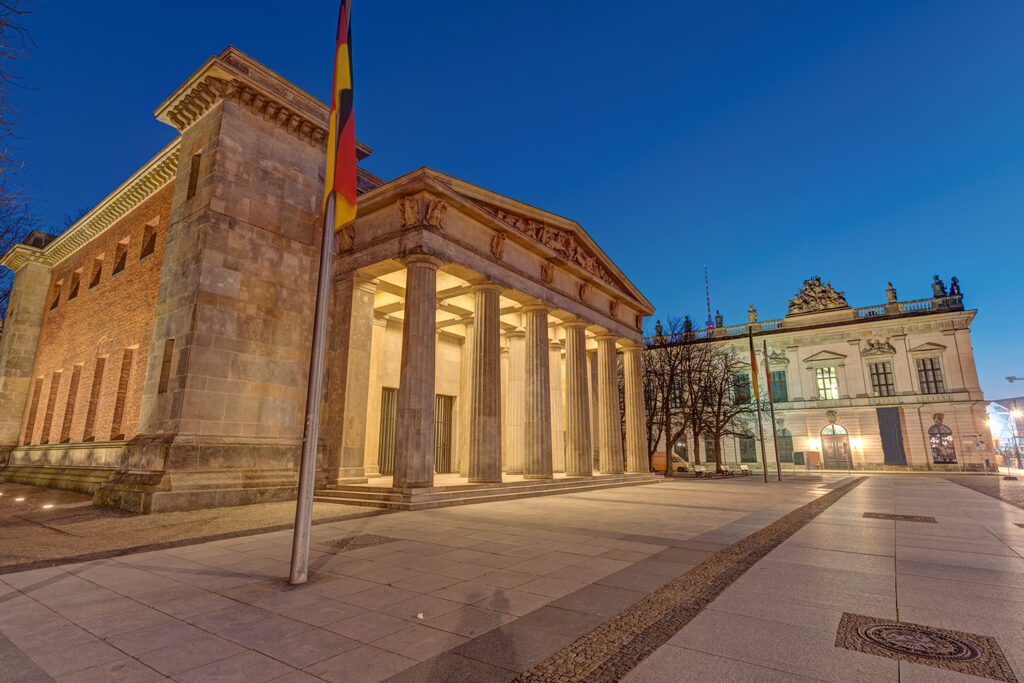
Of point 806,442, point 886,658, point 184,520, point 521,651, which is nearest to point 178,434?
point 184,520

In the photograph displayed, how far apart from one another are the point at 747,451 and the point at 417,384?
4750 centimetres

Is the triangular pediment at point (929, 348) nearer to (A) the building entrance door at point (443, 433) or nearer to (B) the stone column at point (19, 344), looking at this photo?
(A) the building entrance door at point (443, 433)

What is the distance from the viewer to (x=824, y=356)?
163 ft

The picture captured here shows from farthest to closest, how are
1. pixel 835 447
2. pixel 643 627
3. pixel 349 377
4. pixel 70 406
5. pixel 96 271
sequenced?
1. pixel 835 447
2. pixel 96 271
3. pixel 70 406
4. pixel 349 377
5. pixel 643 627

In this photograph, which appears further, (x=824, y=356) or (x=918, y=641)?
(x=824, y=356)

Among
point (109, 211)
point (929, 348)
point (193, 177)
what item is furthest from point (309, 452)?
point (929, 348)

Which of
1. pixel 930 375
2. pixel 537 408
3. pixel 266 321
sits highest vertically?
pixel 930 375

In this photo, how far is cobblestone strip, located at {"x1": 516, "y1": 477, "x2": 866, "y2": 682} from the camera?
3.62 metres

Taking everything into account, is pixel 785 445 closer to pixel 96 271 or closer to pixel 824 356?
pixel 824 356

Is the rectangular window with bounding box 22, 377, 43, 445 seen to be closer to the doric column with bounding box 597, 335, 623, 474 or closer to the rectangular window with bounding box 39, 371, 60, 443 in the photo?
the rectangular window with bounding box 39, 371, 60, 443

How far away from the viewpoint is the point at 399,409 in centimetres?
1507

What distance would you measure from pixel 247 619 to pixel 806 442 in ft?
184

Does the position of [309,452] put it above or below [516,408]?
below

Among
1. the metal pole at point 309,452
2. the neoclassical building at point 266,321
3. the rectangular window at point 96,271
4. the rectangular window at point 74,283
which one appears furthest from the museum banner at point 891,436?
the rectangular window at point 74,283
